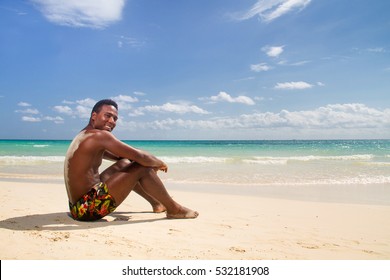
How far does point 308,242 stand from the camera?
12.2 ft

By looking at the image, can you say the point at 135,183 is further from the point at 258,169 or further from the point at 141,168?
the point at 258,169

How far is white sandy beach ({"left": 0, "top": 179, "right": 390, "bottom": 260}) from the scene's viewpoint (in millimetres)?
3162

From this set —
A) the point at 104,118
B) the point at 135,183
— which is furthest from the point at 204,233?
the point at 104,118

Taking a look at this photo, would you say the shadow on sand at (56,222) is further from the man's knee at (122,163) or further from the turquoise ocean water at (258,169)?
the turquoise ocean water at (258,169)

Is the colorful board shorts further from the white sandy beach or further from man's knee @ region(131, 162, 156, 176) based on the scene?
man's knee @ region(131, 162, 156, 176)

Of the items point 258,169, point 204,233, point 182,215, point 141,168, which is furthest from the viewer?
point 258,169

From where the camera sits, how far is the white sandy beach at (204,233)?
3162 mm

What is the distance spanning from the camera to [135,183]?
4.21 m

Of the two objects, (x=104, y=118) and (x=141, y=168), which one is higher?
(x=104, y=118)

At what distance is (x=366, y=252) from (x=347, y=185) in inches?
256

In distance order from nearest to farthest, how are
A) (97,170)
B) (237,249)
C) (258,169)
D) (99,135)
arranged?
(237,249) → (99,135) → (97,170) → (258,169)

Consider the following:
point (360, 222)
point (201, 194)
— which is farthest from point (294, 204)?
point (201, 194)

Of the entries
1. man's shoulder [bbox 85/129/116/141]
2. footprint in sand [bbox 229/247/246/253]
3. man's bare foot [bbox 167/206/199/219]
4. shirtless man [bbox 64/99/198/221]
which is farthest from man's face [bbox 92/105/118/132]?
footprint in sand [bbox 229/247/246/253]

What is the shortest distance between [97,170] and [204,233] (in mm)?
1564
